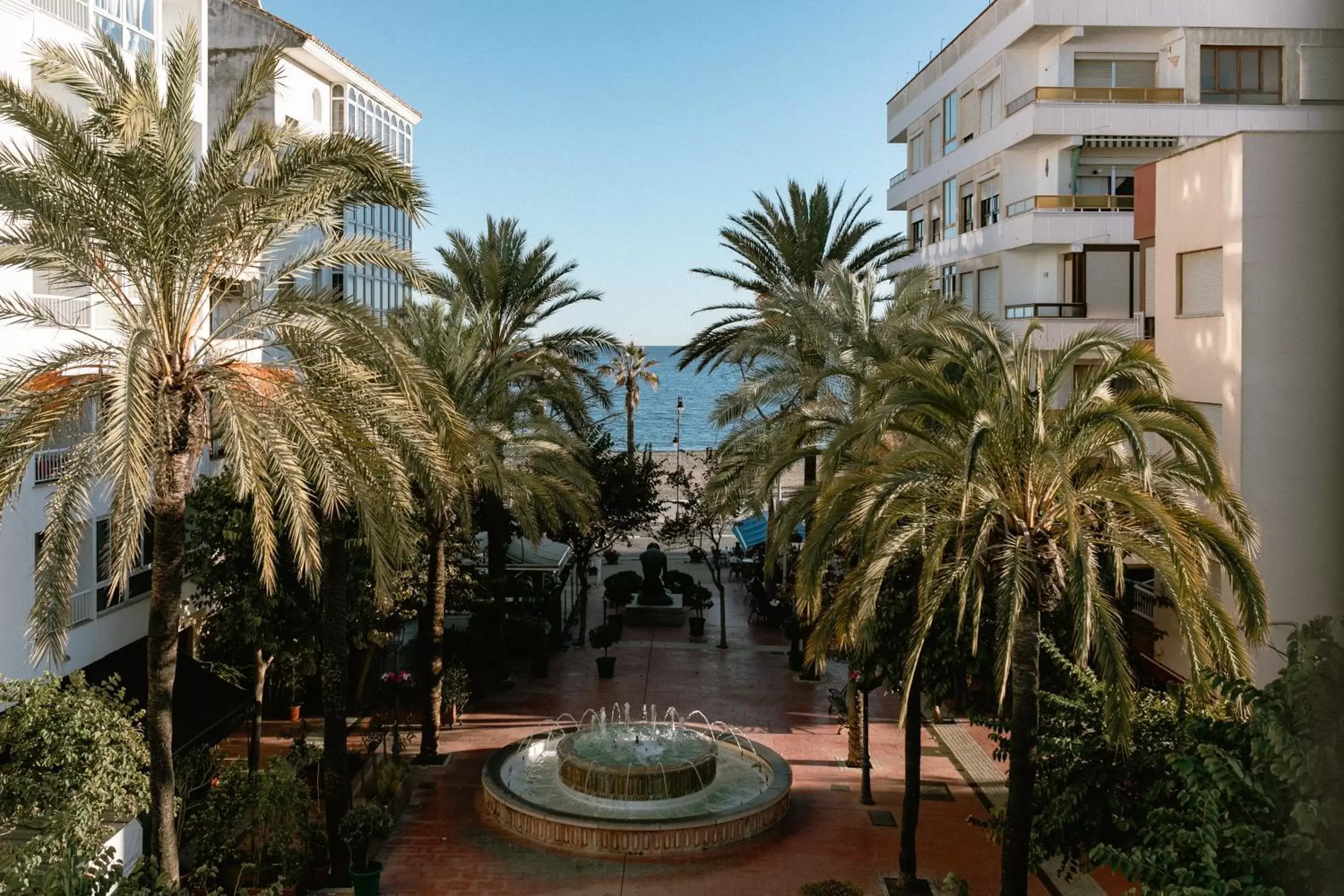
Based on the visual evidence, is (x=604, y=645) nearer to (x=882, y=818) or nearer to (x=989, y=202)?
(x=882, y=818)

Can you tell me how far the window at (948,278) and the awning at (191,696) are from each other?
25288 mm

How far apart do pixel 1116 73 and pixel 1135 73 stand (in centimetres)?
50

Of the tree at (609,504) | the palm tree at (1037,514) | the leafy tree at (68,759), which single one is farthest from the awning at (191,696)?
the tree at (609,504)

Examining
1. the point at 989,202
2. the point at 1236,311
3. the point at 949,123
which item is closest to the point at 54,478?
the point at 1236,311

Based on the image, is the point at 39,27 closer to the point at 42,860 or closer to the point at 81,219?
the point at 81,219

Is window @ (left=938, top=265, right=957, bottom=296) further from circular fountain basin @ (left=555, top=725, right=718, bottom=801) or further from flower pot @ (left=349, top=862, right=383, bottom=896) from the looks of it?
flower pot @ (left=349, top=862, right=383, bottom=896)

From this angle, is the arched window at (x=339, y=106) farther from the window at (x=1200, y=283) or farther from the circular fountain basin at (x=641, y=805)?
the window at (x=1200, y=283)

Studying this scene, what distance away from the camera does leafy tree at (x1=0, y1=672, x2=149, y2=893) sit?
38.9ft

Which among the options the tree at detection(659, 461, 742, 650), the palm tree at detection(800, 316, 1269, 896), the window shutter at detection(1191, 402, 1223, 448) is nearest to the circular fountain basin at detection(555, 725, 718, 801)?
the tree at detection(659, 461, 742, 650)

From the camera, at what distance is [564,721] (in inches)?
943

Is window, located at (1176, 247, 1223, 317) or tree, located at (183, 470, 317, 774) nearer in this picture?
window, located at (1176, 247, 1223, 317)

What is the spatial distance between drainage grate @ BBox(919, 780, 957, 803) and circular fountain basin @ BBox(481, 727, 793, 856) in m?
2.39

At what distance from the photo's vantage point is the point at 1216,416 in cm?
1875

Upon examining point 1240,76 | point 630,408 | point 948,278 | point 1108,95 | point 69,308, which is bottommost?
point 630,408
